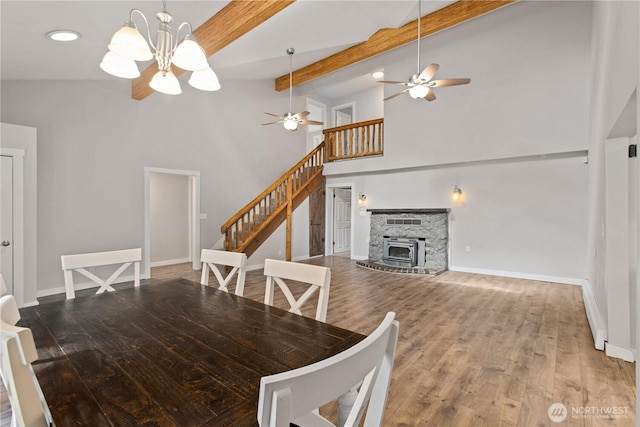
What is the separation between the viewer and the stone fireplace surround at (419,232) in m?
6.75

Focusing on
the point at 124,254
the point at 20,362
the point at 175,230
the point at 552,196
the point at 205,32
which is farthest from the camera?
the point at 175,230

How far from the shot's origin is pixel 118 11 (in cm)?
269

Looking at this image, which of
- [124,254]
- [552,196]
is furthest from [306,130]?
[124,254]

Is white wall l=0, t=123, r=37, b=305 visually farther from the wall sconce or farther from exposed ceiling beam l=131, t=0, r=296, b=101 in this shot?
the wall sconce

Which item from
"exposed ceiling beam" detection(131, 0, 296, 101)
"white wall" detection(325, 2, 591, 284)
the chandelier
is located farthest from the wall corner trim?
"exposed ceiling beam" detection(131, 0, 296, 101)

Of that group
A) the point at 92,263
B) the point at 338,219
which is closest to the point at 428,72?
the point at 92,263

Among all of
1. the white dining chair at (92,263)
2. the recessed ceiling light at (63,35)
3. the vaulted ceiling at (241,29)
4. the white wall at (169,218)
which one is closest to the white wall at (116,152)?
the vaulted ceiling at (241,29)

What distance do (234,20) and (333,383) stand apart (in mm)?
3708

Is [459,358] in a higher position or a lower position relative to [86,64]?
lower

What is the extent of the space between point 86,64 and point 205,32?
1539 mm

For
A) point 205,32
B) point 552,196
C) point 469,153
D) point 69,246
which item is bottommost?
point 69,246

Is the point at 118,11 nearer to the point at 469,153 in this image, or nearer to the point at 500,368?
the point at 500,368

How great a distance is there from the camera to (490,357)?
2773 mm

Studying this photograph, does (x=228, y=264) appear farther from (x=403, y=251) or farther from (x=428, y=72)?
(x=403, y=251)
